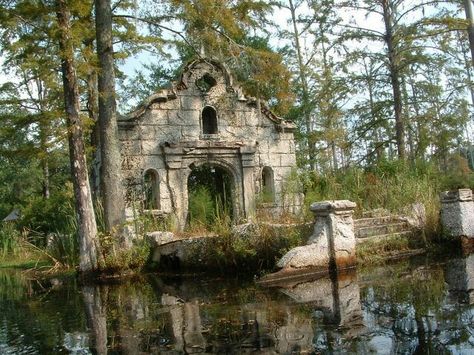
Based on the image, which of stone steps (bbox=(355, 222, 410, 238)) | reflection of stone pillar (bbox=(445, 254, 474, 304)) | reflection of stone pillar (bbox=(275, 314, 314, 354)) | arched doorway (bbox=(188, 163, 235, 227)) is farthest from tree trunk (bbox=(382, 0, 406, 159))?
reflection of stone pillar (bbox=(275, 314, 314, 354))

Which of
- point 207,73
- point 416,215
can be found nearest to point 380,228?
point 416,215

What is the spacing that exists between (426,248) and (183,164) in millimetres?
6929

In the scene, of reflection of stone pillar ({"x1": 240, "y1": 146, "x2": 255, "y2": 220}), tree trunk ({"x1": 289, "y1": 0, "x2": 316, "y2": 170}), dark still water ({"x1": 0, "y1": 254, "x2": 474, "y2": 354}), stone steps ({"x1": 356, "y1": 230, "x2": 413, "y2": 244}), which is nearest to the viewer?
dark still water ({"x1": 0, "y1": 254, "x2": 474, "y2": 354})

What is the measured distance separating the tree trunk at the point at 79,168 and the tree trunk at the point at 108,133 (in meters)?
0.72

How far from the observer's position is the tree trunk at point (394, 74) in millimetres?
18797

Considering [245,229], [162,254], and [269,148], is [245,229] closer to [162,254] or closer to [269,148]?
[162,254]

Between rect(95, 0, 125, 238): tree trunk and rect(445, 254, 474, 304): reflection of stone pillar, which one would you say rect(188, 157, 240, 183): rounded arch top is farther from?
rect(445, 254, 474, 304): reflection of stone pillar

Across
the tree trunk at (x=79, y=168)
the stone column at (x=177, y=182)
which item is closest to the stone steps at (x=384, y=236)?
the tree trunk at (x=79, y=168)

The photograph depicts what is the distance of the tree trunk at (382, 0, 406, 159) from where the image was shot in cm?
1880

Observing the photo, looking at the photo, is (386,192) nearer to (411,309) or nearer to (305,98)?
(411,309)

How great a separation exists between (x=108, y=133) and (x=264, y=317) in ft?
23.1

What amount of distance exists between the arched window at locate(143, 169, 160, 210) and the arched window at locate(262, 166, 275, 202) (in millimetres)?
3078

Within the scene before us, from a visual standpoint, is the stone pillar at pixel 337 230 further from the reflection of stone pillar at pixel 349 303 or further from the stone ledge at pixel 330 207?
the reflection of stone pillar at pixel 349 303

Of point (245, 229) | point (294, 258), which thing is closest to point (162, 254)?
point (245, 229)
